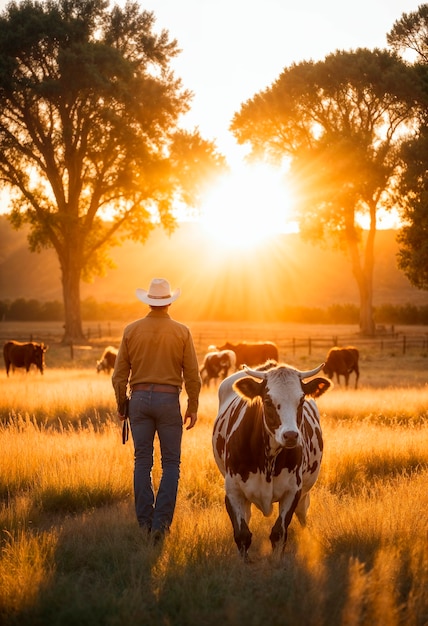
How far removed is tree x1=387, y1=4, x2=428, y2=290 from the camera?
32.3 m

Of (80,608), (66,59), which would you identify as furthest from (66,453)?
(66,59)

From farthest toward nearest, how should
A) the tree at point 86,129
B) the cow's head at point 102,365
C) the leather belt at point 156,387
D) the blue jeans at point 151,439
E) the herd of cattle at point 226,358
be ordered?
the tree at point 86,129, the cow's head at point 102,365, the herd of cattle at point 226,358, the leather belt at point 156,387, the blue jeans at point 151,439

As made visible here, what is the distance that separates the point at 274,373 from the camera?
20.5 ft

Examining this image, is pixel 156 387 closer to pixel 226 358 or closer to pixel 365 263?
pixel 226 358

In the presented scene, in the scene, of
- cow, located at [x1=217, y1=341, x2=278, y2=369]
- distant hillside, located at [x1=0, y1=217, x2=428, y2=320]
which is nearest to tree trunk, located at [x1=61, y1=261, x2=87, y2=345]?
cow, located at [x1=217, y1=341, x2=278, y2=369]

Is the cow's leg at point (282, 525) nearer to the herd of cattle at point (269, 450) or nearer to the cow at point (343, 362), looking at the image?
the herd of cattle at point (269, 450)

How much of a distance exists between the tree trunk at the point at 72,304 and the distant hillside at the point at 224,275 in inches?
1855

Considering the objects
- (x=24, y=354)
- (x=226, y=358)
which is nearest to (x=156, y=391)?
(x=226, y=358)

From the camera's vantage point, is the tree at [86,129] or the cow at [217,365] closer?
the cow at [217,365]

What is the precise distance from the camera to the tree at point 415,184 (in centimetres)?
3228

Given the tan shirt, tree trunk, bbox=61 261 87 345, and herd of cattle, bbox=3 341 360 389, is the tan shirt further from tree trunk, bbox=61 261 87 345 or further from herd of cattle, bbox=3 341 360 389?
tree trunk, bbox=61 261 87 345

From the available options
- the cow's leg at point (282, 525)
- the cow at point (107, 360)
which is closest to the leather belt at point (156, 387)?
the cow's leg at point (282, 525)

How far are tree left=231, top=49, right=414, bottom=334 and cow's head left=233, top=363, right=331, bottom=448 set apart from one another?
34.2m

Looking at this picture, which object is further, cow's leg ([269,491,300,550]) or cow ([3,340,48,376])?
cow ([3,340,48,376])
